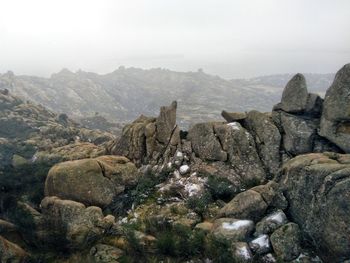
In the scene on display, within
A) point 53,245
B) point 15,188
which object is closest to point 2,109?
point 15,188

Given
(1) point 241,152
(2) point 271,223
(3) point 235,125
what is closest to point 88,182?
(1) point 241,152

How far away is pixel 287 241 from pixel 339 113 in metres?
13.1

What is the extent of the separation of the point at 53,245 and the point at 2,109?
167 m

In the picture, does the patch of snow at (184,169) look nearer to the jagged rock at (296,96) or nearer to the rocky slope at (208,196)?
the rocky slope at (208,196)

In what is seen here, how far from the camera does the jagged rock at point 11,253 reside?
71.7 ft

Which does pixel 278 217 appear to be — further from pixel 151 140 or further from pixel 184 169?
pixel 151 140

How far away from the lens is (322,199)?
22.1 m

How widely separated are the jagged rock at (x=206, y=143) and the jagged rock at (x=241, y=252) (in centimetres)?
1152

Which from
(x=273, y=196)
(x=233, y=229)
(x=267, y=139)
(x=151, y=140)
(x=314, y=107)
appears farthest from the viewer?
(x=151, y=140)

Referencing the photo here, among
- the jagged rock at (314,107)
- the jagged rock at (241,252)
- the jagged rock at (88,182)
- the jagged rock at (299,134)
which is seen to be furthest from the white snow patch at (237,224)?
the jagged rock at (314,107)

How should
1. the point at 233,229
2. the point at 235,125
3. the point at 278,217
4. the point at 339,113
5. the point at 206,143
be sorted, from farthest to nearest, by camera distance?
the point at 235,125, the point at 206,143, the point at 339,113, the point at 278,217, the point at 233,229

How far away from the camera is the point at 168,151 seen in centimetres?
3534

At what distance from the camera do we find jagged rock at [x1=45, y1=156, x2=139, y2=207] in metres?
29.6

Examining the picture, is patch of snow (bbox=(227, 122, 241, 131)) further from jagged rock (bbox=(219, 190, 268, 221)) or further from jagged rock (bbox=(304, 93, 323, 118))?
jagged rock (bbox=(219, 190, 268, 221))
